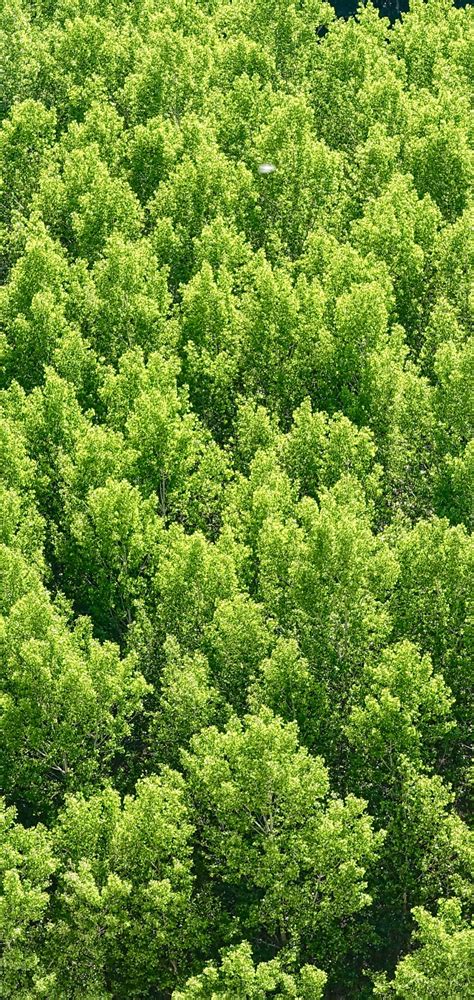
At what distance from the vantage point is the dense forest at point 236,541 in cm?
5319

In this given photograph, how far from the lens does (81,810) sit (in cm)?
5456

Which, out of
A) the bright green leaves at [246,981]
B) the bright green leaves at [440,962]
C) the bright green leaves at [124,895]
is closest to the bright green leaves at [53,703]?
the bright green leaves at [124,895]

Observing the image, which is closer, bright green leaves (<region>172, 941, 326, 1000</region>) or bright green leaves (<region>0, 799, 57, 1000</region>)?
bright green leaves (<region>172, 941, 326, 1000</region>)

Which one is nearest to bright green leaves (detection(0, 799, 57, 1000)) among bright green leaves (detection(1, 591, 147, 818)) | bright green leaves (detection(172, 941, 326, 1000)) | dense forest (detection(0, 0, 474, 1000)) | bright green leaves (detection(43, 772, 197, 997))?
dense forest (detection(0, 0, 474, 1000))

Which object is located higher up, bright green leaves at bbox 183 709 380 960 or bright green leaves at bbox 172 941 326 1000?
bright green leaves at bbox 183 709 380 960

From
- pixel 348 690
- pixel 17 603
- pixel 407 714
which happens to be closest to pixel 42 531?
pixel 17 603

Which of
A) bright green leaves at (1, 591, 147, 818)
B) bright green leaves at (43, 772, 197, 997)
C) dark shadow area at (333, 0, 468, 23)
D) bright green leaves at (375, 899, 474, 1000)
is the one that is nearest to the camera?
bright green leaves at (375, 899, 474, 1000)

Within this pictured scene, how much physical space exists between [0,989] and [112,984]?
520 centimetres

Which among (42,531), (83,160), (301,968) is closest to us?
(301,968)

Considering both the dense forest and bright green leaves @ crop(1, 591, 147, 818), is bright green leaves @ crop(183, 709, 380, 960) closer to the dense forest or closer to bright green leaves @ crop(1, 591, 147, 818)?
the dense forest

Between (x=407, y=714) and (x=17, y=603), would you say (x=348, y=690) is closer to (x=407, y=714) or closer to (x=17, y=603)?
(x=407, y=714)

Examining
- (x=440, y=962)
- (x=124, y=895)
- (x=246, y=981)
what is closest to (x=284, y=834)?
(x=246, y=981)

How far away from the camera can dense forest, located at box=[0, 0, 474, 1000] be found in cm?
5319

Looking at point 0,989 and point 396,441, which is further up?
point 396,441
